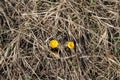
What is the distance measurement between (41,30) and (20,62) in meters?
0.33

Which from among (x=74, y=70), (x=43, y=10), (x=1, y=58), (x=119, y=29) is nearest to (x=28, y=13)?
(x=43, y=10)

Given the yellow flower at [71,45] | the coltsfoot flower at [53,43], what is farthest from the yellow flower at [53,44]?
the yellow flower at [71,45]

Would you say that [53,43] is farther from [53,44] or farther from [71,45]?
[71,45]

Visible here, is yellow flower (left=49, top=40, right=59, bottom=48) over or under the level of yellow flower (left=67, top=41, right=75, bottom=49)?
over

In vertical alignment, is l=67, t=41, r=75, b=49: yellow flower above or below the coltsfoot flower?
below

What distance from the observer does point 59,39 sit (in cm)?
244

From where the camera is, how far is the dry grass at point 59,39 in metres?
2.37

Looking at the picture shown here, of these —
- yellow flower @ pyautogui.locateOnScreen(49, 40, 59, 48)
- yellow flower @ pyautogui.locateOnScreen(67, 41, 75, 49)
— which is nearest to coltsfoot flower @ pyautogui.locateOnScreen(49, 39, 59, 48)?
yellow flower @ pyautogui.locateOnScreen(49, 40, 59, 48)

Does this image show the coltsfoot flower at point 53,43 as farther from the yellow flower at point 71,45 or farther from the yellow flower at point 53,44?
the yellow flower at point 71,45

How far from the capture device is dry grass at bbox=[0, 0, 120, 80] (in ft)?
7.77

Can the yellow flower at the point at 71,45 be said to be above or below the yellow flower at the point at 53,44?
below

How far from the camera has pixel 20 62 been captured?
2.36 metres

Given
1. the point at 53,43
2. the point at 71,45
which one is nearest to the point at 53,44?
the point at 53,43

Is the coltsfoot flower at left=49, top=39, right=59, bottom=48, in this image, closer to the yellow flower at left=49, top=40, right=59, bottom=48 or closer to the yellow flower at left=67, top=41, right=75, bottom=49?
the yellow flower at left=49, top=40, right=59, bottom=48
